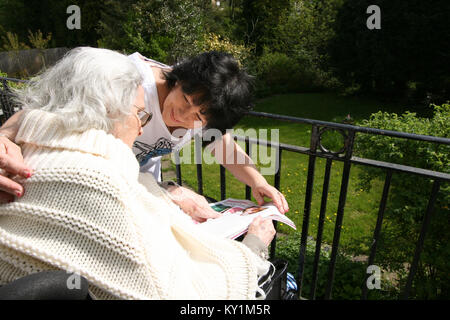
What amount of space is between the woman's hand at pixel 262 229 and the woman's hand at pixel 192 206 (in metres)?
0.22

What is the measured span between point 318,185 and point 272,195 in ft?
12.9

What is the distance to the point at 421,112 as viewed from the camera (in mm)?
9445

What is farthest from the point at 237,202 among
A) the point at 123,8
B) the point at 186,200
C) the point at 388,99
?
the point at 123,8

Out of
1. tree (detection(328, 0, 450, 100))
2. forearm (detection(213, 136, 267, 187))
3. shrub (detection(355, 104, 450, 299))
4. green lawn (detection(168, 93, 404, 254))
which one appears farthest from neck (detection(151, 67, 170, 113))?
tree (detection(328, 0, 450, 100))

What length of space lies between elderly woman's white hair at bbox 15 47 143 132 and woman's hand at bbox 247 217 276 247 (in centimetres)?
A: 76

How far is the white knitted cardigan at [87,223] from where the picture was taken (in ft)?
3.06

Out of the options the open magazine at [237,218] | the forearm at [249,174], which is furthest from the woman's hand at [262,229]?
the forearm at [249,174]

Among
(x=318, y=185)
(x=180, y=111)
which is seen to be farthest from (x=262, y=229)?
(x=318, y=185)

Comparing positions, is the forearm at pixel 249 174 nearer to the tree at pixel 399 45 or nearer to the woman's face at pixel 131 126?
the woman's face at pixel 131 126

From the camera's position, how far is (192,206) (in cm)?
166

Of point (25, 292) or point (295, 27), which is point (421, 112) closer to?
point (295, 27)

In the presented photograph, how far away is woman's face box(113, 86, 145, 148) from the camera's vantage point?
1218mm

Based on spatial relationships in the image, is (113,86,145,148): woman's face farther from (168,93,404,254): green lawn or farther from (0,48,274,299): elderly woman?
(168,93,404,254): green lawn
